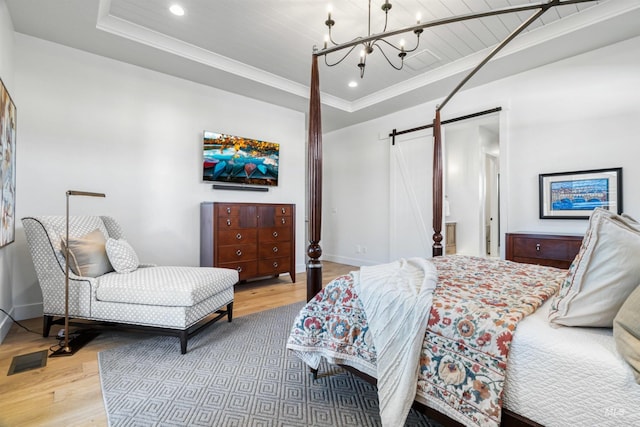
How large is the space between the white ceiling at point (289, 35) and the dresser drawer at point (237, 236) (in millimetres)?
1887

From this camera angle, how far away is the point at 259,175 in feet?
14.3

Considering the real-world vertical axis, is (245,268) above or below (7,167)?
below

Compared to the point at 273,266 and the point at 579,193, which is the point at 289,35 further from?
the point at 579,193

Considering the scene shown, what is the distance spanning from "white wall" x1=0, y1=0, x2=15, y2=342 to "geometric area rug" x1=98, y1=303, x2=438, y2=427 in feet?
3.53

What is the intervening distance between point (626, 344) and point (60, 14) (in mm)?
4077

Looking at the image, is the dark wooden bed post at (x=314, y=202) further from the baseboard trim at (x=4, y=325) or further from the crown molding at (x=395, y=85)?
the baseboard trim at (x=4, y=325)

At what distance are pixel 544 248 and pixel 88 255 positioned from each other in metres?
4.20

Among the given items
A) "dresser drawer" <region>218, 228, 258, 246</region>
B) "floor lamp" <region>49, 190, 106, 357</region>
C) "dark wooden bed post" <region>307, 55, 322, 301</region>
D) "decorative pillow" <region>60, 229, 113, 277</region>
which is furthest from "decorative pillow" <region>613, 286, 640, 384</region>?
"dresser drawer" <region>218, 228, 258, 246</region>

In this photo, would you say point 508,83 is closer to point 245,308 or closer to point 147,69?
point 245,308

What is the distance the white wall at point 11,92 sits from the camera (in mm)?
2316

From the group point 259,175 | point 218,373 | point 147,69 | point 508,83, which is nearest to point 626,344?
point 218,373

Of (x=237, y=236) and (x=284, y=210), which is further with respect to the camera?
(x=284, y=210)

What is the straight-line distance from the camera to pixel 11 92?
105 inches

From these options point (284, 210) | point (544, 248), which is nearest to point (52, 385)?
point (284, 210)
